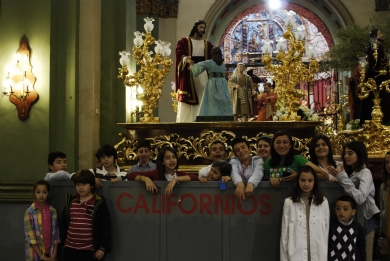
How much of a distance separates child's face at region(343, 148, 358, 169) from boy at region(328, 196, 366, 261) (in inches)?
23.9

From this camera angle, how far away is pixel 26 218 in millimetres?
5879

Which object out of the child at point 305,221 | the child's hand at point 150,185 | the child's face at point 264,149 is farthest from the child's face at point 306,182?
the child's hand at point 150,185

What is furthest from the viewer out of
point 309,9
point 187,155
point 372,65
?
point 309,9

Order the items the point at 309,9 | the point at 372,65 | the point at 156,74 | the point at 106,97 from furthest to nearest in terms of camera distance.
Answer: the point at 309,9, the point at 372,65, the point at 106,97, the point at 156,74

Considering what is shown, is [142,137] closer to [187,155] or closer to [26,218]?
[187,155]

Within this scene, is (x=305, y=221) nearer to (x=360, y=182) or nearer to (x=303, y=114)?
(x=360, y=182)

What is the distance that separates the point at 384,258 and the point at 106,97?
6.07 meters

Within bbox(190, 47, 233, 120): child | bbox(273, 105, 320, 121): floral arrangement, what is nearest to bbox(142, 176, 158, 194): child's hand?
bbox(190, 47, 233, 120): child

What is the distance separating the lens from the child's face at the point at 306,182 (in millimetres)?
5137

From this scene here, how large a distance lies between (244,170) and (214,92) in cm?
374

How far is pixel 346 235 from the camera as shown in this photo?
5180mm

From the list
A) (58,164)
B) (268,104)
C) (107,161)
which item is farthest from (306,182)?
(268,104)

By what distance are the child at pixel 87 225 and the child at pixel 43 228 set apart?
0.25 metres


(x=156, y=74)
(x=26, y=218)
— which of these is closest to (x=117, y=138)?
(x=156, y=74)
